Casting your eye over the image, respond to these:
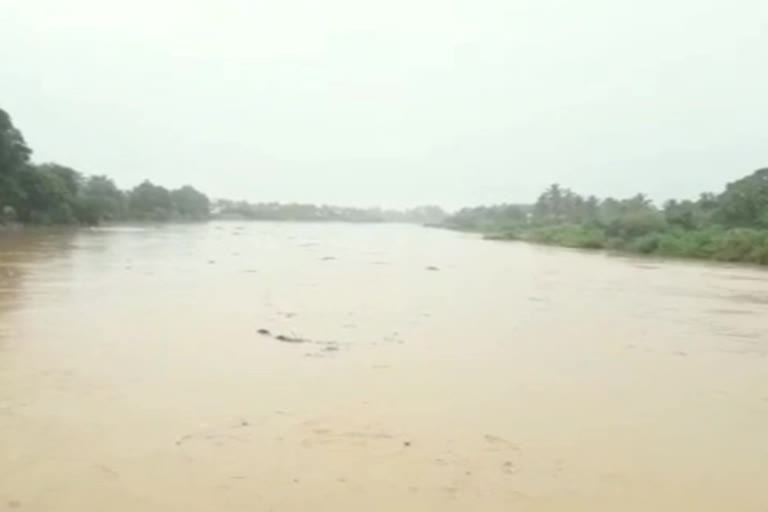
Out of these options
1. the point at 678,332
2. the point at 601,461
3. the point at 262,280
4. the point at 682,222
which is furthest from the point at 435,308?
the point at 682,222

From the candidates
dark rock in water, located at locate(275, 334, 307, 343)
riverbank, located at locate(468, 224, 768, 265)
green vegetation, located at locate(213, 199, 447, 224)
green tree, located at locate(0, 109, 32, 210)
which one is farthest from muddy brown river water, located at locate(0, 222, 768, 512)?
green vegetation, located at locate(213, 199, 447, 224)

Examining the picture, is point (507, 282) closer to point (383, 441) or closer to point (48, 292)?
point (48, 292)

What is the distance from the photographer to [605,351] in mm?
7734

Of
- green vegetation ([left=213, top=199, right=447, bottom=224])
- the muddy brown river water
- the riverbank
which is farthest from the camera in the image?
green vegetation ([left=213, top=199, right=447, bottom=224])

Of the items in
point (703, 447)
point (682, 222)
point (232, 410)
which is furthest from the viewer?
point (682, 222)

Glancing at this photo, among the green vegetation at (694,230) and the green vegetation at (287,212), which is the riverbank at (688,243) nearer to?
the green vegetation at (694,230)

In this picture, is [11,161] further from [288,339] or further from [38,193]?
→ [288,339]

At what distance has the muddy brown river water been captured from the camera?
347 centimetres

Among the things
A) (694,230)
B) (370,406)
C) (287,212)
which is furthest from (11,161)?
(287,212)

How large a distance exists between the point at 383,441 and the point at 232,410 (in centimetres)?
105

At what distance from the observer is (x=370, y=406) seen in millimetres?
5000

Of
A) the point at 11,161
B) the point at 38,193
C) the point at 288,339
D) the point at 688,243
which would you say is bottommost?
the point at 288,339

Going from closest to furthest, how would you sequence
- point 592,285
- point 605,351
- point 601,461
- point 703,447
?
point 601,461 → point 703,447 → point 605,351 → point 592,285

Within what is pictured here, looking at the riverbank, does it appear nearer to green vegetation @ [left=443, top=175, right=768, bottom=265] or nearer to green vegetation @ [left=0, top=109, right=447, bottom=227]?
green vegetation @ [left=443, top=175, right=768, bottom=265]
